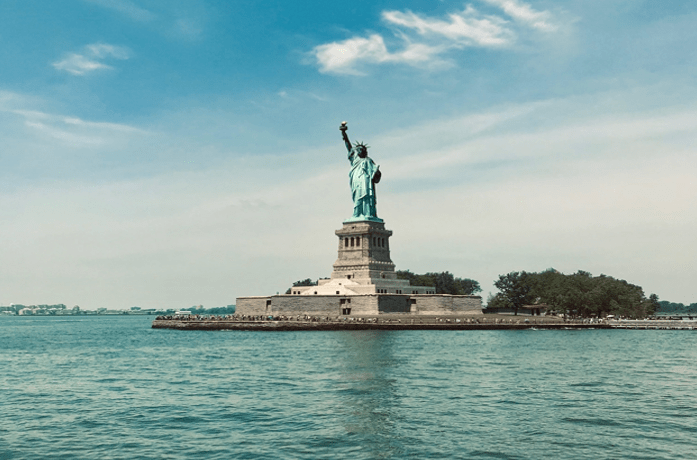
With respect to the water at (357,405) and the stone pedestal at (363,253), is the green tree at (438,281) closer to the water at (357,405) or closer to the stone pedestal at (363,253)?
the stone pedestal at (363,253)

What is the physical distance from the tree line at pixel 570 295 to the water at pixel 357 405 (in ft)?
164

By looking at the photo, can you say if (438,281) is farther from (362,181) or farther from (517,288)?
(362,181)

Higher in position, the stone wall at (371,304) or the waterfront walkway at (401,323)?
the stone wall at (371,304)

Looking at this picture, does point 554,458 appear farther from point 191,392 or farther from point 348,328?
point 348,328

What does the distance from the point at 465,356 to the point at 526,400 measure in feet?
61.4

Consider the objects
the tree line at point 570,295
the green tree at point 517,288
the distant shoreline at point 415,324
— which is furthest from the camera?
the green tree at point 517,288

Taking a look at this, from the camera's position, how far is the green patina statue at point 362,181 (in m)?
95.9

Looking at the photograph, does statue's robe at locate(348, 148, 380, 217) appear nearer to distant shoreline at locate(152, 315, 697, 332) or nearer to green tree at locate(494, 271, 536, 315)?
distant shoreline at locate(152, 315, 697, 332)

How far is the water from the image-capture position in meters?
22.4

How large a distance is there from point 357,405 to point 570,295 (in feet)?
262

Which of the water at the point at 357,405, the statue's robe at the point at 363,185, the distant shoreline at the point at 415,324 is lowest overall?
the water at the point at 357,405

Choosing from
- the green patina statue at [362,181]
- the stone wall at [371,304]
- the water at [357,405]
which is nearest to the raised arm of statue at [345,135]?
the green patina statue at [362,181]

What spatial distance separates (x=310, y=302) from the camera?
8931 cm

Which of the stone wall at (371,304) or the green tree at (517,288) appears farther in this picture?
the green tree at (517,288)
